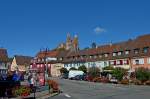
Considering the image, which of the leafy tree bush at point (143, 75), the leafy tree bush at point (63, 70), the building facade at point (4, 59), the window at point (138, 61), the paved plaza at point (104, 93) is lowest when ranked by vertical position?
the paved plaza at point (104, 93)

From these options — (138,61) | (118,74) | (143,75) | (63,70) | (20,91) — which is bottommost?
(20,91)

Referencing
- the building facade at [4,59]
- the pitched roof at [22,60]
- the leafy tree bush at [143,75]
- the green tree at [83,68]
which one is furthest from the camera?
the pitched roof at [22,60]

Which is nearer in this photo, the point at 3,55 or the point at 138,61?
the point at 138,61

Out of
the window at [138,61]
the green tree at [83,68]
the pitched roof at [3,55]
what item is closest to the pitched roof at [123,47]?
the window at [138,61]

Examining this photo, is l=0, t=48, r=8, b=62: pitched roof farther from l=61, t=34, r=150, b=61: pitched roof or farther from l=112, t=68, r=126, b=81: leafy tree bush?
l=112, t=68, r=126, b=81: leafy tree bush

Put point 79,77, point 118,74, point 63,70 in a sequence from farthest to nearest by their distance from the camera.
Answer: point 63,70
point 79,77
point 118,74

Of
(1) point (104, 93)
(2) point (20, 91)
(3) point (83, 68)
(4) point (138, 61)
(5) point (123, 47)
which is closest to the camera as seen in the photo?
(2) point (20, 91)

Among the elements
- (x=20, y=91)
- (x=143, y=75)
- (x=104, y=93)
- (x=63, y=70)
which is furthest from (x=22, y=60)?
(x=20, y=91)

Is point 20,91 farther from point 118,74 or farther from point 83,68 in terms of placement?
point 83,68

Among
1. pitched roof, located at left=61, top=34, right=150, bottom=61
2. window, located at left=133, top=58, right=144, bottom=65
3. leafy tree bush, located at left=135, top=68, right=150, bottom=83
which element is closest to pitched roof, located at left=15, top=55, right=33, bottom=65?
pitched roof, located at left=61, top=34, right=150, bottom=61

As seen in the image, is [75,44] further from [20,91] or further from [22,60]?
[20,91]

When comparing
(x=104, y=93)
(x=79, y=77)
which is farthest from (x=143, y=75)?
(x=104, y=93)

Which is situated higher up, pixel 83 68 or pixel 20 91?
pixel 83 68

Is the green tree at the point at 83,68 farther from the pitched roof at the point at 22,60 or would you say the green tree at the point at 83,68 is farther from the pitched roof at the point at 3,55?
the pitched roof at the point at 22,60
